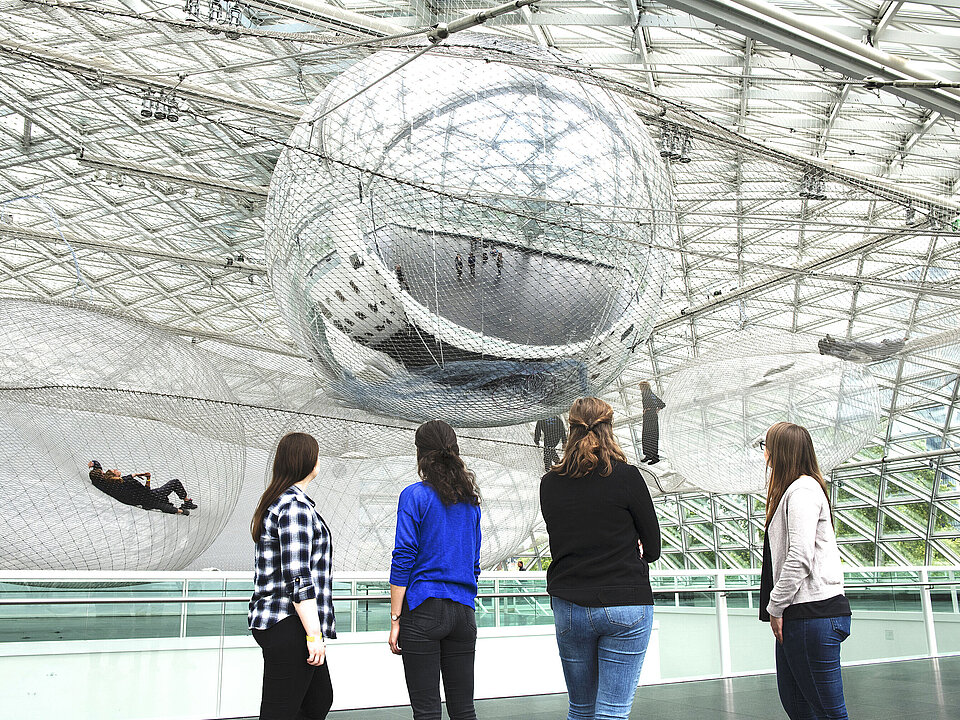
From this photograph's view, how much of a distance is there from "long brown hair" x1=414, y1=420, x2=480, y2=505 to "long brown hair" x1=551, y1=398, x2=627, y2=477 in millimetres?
345

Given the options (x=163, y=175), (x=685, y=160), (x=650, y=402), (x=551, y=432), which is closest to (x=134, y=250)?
(x=163, y=175)

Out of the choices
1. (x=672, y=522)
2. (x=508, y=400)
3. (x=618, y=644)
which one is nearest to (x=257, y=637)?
(x=618, y=644)

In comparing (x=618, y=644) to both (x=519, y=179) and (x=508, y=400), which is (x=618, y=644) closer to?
(x=508, y=400)

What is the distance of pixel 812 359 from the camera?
6.79 m

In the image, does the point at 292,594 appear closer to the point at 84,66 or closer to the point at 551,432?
the point at 84,66

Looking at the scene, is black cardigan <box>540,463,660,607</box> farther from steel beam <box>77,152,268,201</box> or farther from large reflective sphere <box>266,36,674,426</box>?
steel beam <box>77,152,268,201</box>

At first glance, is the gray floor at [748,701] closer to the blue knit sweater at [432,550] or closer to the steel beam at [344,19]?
the blue knit sweater at [432,550]

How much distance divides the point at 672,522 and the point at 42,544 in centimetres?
3802

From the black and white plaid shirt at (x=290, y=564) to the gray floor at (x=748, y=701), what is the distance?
8.59 ft

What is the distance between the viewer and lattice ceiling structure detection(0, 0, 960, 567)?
5.28 meters

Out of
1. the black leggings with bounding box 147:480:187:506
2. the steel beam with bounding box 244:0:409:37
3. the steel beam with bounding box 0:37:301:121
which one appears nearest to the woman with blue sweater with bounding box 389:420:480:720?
the steel beam with bounding box 0:37:301:121

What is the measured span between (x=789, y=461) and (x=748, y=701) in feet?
10.7

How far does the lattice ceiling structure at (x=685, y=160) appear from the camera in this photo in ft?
17.3

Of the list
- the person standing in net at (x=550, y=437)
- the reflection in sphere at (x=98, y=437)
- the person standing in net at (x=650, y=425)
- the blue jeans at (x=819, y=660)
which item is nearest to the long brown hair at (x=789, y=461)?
the blue jeans at (x=819, y=660)
